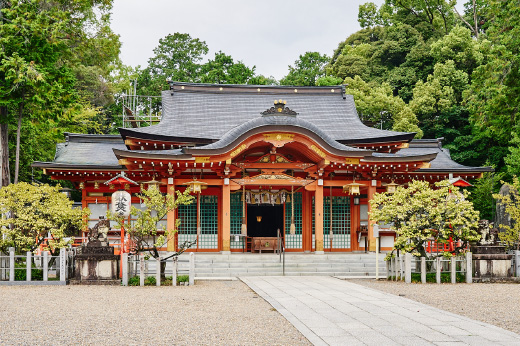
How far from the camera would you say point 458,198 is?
1384 cm

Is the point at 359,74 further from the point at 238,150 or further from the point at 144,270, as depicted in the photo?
the point at 144,270

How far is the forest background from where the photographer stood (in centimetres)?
1800

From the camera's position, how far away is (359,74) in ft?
124

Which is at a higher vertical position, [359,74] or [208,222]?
[359,74]

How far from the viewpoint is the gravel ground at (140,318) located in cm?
652

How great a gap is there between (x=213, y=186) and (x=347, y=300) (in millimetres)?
9820

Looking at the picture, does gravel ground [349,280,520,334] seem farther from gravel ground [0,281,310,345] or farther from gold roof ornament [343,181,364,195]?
gold roof ornament [343,181,364,195]

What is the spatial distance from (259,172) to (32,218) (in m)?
8.05

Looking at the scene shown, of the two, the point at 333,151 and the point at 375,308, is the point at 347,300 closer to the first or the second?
the point at 375,308

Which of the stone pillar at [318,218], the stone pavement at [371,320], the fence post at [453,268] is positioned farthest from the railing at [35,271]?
the fence post at [453,268]

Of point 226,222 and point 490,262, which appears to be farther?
point 226,222

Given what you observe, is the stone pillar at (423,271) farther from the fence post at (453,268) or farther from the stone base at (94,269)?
the stone base at (94,269)

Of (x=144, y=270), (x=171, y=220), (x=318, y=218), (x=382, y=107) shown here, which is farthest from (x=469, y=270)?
(x=382, y=107)

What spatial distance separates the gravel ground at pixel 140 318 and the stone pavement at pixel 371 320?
0.32 metres
